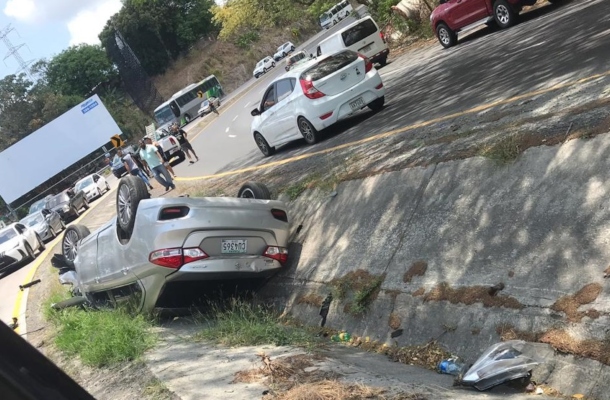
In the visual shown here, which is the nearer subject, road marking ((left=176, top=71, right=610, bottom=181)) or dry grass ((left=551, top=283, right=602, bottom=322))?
dry grass ((left=551, top=283, right=602, bottom=322))

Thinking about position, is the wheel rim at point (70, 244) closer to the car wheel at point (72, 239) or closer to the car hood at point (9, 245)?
the car wheel at point (72, 239)

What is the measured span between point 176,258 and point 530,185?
3572mm

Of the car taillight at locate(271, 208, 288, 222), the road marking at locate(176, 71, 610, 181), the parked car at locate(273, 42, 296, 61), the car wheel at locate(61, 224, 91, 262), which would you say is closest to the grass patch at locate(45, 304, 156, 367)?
the car taillight at locate(271, 208, 288, 222)

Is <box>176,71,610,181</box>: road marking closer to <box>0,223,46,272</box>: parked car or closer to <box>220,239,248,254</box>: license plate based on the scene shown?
<box>220,239,248,254</box>: license plate

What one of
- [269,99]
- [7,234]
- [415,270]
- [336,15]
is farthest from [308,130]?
[336,15]

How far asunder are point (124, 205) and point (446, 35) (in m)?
16.0

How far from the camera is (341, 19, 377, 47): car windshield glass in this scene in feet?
81.8

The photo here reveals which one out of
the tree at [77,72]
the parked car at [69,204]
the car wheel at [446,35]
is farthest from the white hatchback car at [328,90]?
the tree at [77,72]

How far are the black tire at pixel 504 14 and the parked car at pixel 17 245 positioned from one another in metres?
16.2

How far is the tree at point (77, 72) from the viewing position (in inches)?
3659

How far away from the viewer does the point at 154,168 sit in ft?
58.4

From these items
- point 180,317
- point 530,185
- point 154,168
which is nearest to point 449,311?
point 530,185

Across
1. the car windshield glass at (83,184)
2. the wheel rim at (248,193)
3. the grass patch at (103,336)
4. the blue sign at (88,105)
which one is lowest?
the grass patch at (103,336)

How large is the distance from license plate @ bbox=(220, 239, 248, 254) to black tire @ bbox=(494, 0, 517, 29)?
14.0m
